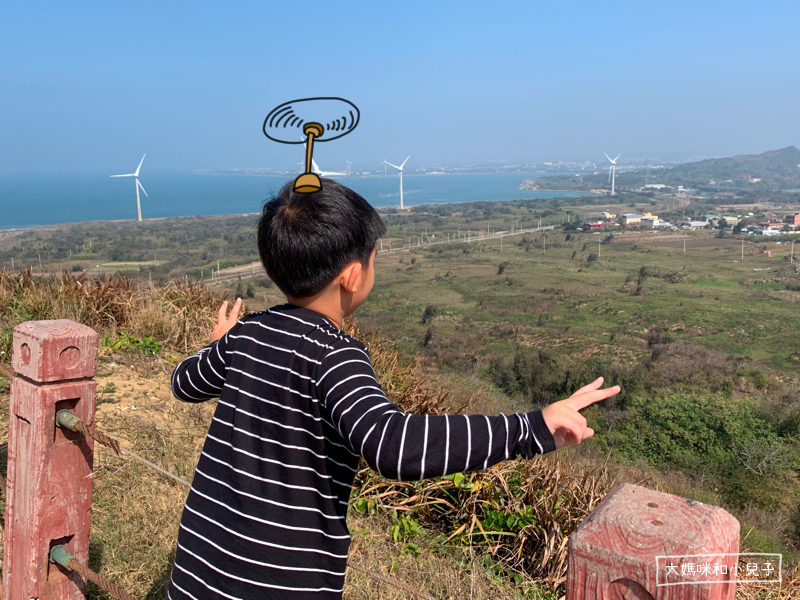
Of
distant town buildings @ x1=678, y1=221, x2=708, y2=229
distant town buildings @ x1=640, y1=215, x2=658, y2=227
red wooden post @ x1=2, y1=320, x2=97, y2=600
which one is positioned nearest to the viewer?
red wooden post @ x1=2, y1=320, x2=97, y2=600

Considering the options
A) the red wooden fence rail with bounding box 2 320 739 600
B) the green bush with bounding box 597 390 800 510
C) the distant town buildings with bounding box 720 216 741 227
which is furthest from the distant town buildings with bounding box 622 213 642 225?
the red wooden fence rail with bounding box 2 320 739 600

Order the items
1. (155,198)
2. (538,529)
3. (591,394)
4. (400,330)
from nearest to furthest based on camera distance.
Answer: (591,394) < (538,529) < (400,330) < (155,198)

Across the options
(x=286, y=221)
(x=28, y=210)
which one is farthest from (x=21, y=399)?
(x=28, y=210)

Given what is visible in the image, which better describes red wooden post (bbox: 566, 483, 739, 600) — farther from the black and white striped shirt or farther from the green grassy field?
the green grassy field

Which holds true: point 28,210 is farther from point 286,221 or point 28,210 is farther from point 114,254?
point 286,221

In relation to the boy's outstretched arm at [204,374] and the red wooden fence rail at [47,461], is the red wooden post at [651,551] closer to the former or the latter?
the boy's outstretched arm at [204,374]

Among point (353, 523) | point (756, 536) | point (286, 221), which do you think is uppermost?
point (286, 221)

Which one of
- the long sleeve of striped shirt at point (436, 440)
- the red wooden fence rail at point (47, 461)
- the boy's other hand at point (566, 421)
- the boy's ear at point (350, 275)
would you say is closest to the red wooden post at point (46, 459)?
the red wooden fence rail at point (47, 461)

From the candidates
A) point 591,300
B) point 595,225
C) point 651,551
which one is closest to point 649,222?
point 595,225
